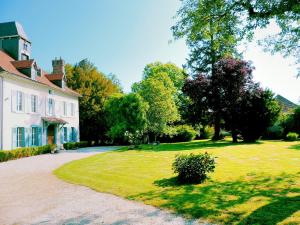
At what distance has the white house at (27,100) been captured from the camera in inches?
925

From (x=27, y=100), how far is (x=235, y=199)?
901 inches

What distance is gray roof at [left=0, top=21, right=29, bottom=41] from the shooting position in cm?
2952

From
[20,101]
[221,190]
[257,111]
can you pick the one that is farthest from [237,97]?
[221,190]

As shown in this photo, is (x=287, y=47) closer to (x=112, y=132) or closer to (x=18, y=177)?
(x=18, y=177)

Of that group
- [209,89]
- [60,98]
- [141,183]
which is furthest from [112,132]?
[141,183]

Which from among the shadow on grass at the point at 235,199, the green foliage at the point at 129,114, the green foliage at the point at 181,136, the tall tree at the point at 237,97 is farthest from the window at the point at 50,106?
the shadow on grass at the point at 235,199

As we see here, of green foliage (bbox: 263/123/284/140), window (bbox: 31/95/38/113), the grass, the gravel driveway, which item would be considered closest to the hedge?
window (bbox: 31/95/38/113)

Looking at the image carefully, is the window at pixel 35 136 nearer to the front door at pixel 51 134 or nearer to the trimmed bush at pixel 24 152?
the trimmed bush at pixel 24 152

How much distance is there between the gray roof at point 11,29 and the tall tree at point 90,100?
44.3 feet

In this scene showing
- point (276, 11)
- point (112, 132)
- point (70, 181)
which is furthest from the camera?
point (112, 132)

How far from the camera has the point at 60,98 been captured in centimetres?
3322

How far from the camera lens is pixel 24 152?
75.7 ft

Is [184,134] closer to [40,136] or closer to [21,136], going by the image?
[40,136]

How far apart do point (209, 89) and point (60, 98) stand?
56.0 feet
